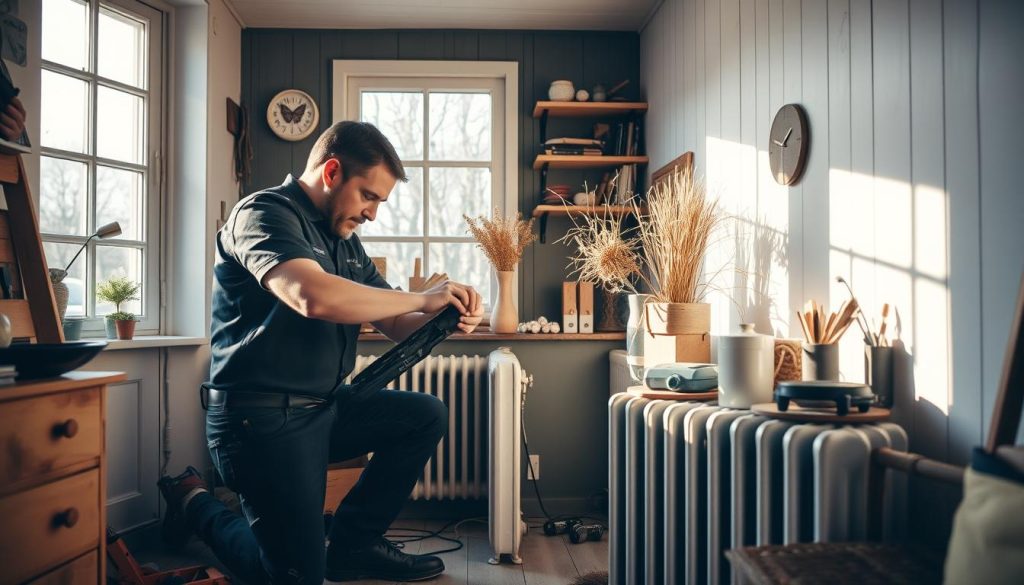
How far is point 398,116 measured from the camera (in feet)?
13.0

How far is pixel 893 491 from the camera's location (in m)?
1.53

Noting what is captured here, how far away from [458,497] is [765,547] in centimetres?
229

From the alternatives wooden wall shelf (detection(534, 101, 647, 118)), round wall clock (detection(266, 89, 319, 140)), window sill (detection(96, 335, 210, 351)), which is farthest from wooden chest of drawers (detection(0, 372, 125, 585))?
wooden wall shelf (detection(534, 101, 647, 118))

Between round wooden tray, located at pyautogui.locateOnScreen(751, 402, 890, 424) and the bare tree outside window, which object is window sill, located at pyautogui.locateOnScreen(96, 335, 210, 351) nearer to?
the bare tree outside window

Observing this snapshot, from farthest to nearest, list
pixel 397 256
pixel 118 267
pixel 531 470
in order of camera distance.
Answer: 1. pixel 397 256
2. pixel 531 470
3. pixel 118 267

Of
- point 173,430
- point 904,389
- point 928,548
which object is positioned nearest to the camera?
point 928,548

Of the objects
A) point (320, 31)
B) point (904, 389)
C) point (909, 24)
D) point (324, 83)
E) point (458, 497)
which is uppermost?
point (320, 31)

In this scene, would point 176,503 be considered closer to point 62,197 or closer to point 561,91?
point 62,197

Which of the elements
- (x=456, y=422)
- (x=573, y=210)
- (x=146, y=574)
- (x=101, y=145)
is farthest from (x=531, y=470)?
(x=101, y=145)

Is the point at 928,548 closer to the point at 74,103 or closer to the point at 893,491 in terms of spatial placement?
the point at 893,491

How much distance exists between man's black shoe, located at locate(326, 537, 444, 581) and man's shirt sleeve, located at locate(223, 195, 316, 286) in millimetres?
1136

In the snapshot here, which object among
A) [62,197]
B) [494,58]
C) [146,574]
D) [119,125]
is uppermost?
[494,58]

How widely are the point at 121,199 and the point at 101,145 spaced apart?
24 cm

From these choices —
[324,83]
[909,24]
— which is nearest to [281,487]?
[909,24]
